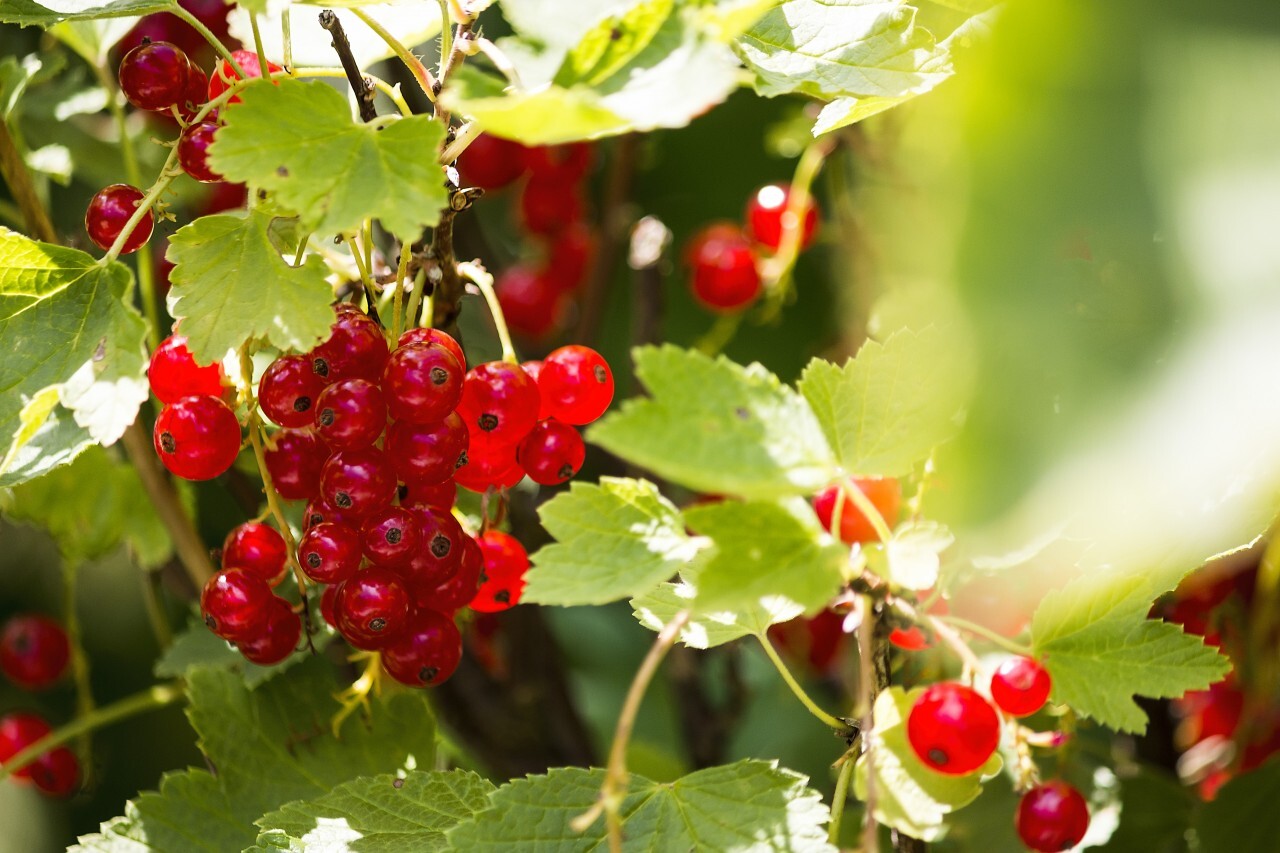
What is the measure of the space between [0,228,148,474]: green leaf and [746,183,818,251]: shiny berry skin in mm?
549

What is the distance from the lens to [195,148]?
500 millimetres

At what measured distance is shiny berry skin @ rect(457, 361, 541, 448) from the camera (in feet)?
1.69

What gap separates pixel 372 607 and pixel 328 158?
192 mm

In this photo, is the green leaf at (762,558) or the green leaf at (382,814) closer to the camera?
the green leaf at (762,558)

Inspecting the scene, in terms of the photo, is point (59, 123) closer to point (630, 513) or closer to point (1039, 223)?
point (630, 513)

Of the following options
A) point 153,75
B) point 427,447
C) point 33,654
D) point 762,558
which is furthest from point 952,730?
point 33,654

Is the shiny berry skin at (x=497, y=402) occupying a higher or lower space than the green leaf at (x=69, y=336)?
lower

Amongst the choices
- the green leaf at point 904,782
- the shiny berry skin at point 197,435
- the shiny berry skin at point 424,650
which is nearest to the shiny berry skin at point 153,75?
the shiny berry skin at point 197,435

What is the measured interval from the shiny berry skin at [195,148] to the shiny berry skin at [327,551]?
16 centimetres

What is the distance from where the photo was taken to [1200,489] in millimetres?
271

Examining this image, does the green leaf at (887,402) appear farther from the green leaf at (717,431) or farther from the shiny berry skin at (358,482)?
the shiny berry skin at (358,482)

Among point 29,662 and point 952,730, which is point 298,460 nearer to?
point 952,730

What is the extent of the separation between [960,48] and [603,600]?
29cm

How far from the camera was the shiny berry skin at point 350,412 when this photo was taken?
0.49 meters
